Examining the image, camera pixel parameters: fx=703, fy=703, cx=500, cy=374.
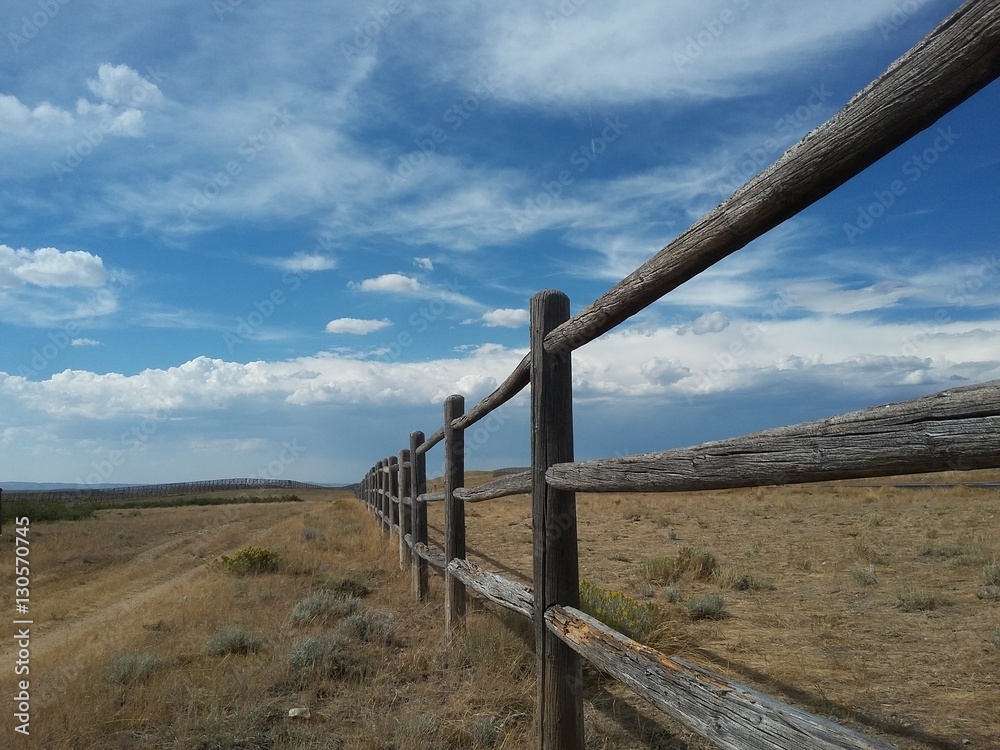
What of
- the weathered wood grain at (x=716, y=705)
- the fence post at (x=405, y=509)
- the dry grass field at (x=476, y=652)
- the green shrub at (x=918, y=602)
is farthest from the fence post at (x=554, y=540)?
the fence post at (x=405, y=509)

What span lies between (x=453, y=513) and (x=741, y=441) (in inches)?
164

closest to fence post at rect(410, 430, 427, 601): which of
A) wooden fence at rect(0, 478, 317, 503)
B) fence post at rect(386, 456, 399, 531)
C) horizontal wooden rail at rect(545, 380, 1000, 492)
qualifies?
fence post at rect(386, 456, 399, 531)

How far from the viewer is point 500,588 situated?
4145 millimetres

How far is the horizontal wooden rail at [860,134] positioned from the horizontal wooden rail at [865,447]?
52 centimetres

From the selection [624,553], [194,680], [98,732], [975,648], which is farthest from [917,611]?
[98,732]

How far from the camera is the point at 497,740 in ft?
11.8

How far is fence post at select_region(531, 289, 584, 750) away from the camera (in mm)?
3217

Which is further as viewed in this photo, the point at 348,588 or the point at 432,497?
the point at 348,588

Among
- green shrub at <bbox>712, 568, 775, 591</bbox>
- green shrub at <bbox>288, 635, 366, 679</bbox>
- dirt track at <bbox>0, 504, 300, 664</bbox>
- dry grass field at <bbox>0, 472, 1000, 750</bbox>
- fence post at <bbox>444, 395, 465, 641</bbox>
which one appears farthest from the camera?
dirt track at <bbox>0, 504, 300, 664</bbox>

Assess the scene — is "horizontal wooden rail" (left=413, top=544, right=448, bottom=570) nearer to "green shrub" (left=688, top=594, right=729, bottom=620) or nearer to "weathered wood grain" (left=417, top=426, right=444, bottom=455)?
"weathered wood grain" (left=417, top=426, right=444, bottom=455)

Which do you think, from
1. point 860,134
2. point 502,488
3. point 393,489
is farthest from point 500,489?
point 393,489

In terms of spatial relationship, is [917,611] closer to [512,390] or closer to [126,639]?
[512,390]

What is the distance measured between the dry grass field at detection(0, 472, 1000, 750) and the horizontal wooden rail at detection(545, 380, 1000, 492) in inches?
84.0

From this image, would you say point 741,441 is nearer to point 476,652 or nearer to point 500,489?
point 500,489
